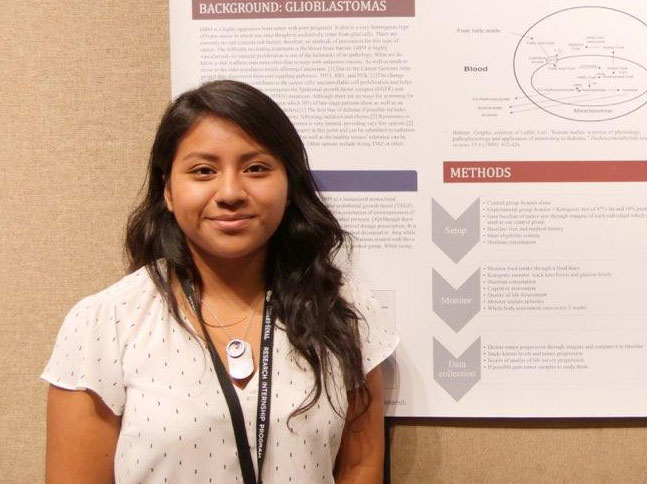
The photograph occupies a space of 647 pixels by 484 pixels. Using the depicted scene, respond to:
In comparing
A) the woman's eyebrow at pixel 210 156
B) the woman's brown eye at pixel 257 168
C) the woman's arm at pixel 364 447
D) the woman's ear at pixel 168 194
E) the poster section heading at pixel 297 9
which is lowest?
the woman's arm at pixel 364 447

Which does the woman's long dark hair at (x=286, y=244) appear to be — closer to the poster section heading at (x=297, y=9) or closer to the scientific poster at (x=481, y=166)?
the scientific poster at (x=481, y=166)

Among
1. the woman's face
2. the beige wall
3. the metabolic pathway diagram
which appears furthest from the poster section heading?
the woman's face

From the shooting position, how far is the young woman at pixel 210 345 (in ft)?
3.97

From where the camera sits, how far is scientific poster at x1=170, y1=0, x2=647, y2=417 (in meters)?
1.53

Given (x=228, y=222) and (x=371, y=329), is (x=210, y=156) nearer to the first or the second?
(x=228, y=222)

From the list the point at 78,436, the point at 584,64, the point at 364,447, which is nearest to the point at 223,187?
the point at 78,436

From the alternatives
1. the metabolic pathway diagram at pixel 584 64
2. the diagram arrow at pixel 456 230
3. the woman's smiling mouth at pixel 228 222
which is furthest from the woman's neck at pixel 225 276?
the metabolic pathway diagram at pixel 584 64

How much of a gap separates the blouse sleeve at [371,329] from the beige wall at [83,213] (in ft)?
0.94

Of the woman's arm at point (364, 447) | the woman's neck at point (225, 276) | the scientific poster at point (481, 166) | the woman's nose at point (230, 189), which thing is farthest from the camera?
the scientific poster at point (481, 166)

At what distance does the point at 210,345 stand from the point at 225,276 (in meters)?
0.14

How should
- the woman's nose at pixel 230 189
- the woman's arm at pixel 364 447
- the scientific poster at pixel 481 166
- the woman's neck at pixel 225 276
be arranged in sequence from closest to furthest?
the woman's nose at pixel 230 189 < the woman's neck at pixel 225 276 < the woman's arm at pixel 364 447 < the scientific poster at pixel 481 166

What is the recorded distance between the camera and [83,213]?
5.24 feet

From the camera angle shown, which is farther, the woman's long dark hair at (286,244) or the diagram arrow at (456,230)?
the diagram arrow at (456,230)

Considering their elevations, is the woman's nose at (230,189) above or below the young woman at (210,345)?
above
